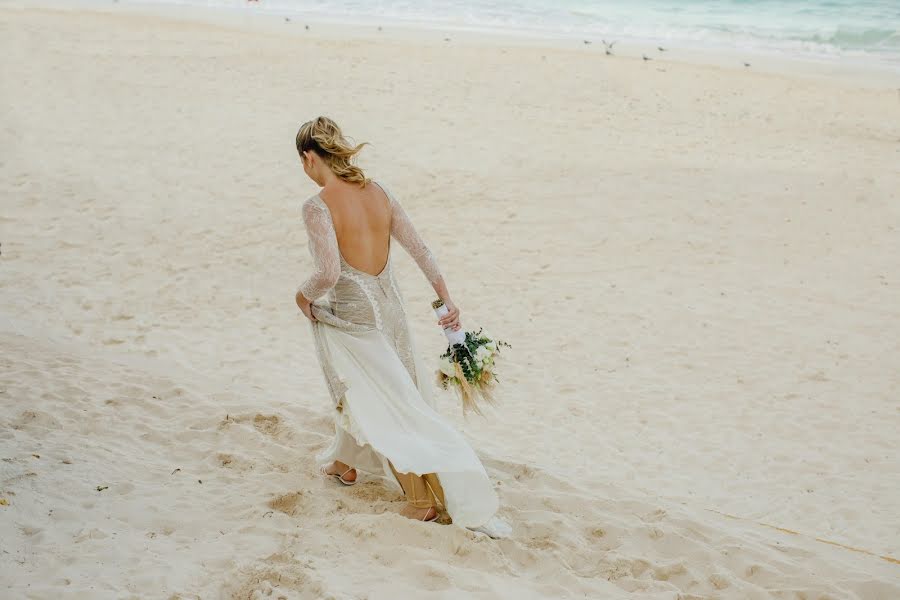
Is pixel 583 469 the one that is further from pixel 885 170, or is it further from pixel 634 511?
pixel 885 170

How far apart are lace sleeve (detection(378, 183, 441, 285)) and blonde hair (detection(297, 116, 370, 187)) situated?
0.78ft

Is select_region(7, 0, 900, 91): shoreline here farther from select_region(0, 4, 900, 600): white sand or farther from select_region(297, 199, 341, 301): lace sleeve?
select_region(297, 199, 341, 301): lace sleeve

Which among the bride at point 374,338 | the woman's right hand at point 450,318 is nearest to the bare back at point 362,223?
the bride at point 374,338

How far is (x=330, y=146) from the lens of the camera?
458 centimetres

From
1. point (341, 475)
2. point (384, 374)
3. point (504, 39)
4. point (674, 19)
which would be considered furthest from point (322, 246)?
point (674, 19)

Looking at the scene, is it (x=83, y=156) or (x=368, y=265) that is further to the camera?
(x=83, y=156)

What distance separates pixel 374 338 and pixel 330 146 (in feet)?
3.46

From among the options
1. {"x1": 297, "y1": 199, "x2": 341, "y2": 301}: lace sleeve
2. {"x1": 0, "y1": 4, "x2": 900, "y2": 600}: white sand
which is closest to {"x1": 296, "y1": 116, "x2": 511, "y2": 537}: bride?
{"x1": 297, "y1": 199, "x2": 341, "y2": 301}: lace sleeve

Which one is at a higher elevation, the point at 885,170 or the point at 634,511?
the point at 885,170

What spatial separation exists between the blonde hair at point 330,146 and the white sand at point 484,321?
185 cm

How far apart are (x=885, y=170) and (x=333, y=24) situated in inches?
635

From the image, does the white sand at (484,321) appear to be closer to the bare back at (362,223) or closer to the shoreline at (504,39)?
the bare back at (362,223)

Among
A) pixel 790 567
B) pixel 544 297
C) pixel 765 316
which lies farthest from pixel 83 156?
pixel 790 567

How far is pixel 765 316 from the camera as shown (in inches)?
361
